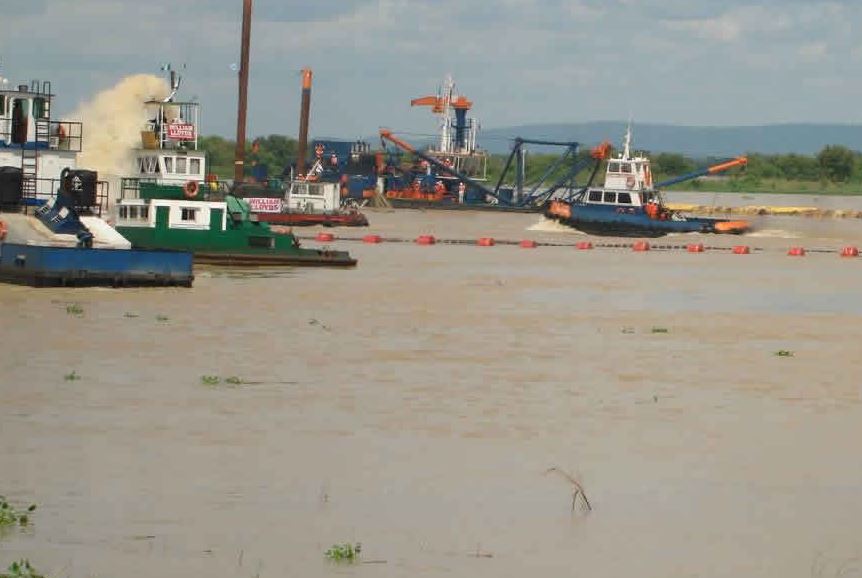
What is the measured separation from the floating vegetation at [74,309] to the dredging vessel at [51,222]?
3.14m

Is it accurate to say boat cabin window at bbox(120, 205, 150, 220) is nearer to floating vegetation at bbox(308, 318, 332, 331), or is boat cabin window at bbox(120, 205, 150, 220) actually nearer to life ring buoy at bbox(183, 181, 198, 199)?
life ring buoy at bbox(183, 181, 198, 199)

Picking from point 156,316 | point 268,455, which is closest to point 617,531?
point 268,455

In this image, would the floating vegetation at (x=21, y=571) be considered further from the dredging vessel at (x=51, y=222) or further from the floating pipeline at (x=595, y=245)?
the floating pipeline at (x=595, y=245)

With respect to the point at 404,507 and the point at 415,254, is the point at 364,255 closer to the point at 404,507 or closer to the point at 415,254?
the point at 415,254

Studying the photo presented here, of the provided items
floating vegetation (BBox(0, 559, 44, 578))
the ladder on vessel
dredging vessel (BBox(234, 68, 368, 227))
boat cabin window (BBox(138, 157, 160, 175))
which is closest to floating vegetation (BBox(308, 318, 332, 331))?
the ladder on vessel

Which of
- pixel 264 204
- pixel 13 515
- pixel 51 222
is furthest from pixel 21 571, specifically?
pixel 264 204

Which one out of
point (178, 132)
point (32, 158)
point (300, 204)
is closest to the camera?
point (32, 158)

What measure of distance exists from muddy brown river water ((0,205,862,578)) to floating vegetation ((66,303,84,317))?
5.9 inches

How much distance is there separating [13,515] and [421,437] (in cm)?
653

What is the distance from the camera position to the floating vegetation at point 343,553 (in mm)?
16094

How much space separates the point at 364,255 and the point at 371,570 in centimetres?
5012

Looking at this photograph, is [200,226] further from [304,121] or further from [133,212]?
[304,121]

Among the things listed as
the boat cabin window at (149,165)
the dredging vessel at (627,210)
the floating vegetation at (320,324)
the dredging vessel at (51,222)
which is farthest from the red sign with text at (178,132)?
the dredging vessel at (627,210)

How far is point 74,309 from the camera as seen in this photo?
123 feet
